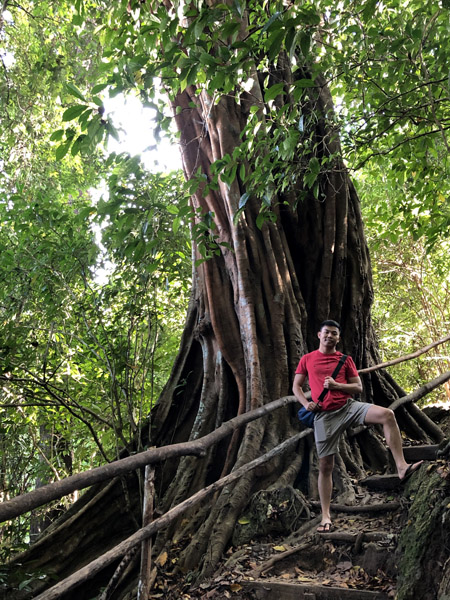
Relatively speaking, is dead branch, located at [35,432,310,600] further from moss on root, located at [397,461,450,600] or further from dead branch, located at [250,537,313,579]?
moss on root, located at [397,461,450,600]

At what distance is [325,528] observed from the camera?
124 inches

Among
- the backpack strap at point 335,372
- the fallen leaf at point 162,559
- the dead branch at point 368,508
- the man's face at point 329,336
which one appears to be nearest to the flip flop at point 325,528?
the dead branch at point 368,508

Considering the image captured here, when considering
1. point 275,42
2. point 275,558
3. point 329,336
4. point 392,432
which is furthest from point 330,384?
point 275,42

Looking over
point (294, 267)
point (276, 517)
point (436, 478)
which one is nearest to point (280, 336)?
point (294, 267)

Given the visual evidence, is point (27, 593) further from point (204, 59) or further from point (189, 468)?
point (204, 59)

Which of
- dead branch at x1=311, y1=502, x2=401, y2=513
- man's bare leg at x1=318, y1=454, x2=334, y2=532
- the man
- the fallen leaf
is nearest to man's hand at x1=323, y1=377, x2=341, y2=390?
the man

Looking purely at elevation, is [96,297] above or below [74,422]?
above

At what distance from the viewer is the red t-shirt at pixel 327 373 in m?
3.44

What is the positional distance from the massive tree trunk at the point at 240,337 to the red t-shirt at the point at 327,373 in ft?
2.63

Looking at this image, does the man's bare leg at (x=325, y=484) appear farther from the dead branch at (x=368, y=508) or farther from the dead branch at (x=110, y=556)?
the dead branch at (x=110, y=556)

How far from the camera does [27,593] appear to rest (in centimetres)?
356

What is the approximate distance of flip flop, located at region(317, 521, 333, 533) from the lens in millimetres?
3141

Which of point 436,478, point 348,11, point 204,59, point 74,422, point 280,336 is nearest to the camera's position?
point 204,59

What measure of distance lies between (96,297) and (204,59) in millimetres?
2874
